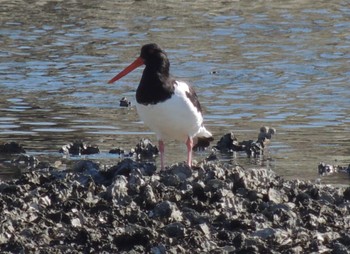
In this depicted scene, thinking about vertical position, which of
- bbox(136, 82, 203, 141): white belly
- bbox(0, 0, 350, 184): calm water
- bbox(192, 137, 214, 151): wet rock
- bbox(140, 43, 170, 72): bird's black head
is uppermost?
bbox(140, 43, 170, 72): bird's black head

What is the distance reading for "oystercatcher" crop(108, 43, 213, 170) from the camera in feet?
35.5

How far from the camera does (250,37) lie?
869 inches

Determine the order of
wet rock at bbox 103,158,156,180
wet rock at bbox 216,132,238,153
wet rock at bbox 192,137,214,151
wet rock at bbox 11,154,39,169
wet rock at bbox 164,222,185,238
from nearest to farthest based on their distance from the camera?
wet rock at bbox 164,222,185,238
wet rock at bbox 103,158,156,180
wet rock at bbox 11,154,39,169
wet rock at bbox 192,137,214,151
wet rock at bbox 216,132,238,153

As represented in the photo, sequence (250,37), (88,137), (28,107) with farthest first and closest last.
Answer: (250,37), (28,107), (88,137)

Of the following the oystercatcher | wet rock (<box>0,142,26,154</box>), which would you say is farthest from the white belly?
wet rock (<box>0,142,26,154</box>)

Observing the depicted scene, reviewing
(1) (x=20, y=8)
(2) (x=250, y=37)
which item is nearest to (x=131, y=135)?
(2) (x=250, y=37)

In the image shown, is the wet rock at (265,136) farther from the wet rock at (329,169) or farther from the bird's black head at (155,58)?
the bird's black head at (155,58)

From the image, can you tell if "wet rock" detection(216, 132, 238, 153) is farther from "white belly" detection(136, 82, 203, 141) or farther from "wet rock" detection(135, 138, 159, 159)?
"white belly" detection(136, 82, 203, 141)

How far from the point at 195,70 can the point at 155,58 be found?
7.84 m

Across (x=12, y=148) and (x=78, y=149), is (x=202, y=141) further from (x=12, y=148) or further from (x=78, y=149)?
(x=12, y=148)

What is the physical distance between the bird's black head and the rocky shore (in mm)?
1149

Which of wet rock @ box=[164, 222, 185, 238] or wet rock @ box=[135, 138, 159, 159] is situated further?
wet rock @ box=[135, 138, 159, 159]

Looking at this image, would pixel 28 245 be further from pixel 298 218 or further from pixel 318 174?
pixel 318 174

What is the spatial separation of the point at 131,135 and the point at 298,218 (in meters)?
4.99
